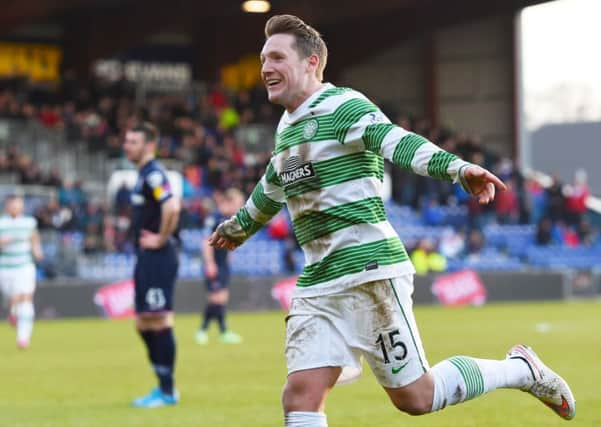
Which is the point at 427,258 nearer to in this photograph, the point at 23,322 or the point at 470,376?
the point at 23,322

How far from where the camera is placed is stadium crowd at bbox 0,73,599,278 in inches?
1109

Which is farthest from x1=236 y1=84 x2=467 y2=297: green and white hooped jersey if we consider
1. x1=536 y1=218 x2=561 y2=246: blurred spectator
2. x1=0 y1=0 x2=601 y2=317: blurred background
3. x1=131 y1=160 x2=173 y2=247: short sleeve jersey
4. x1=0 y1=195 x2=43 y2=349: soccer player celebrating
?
x1=536 y1=218 x2=561 y2=246: blurred spectator

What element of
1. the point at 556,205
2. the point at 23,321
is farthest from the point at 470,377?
the point at 556,205

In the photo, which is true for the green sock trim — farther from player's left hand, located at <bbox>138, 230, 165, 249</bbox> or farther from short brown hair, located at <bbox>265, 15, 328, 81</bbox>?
player's left hand, located at <bbox>138, 230, 165, 249</bbox>

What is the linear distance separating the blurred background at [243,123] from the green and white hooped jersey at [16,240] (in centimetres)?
657

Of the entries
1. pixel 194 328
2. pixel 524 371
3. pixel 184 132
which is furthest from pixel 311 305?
pixel 184 132

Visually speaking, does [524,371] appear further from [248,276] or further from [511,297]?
[511,297]

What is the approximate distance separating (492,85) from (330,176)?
36.4 metres

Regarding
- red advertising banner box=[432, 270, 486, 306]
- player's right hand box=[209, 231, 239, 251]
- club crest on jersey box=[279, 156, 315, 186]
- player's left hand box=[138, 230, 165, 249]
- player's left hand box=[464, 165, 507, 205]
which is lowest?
red advertising banner box=[432, 270, 486, 306]

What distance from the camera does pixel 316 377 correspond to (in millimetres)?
5566

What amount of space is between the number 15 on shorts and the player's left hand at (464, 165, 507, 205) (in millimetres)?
937

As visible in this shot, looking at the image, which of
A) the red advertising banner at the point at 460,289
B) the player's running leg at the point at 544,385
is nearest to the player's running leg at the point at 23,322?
the player's running leg at the point at 544,385

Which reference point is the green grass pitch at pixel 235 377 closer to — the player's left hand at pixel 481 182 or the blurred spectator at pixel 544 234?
the player's left hand at pixel 481 182

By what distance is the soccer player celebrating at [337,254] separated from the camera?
18.3ft
